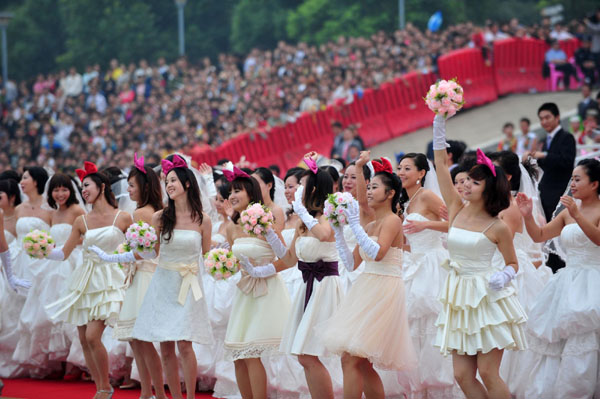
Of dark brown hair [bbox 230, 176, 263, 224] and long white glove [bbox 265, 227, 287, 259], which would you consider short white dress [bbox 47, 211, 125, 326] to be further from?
long white glove [bbox 265, 227, 287, 259]

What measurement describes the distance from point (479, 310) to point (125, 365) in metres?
4.42

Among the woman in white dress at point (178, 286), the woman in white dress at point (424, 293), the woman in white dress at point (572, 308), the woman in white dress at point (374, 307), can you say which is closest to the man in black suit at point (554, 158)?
A: the woman in white dress at point (424, 293)

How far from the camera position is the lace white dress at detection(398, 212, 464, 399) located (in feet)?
22.7

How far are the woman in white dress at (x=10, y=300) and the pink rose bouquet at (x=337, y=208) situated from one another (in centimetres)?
486

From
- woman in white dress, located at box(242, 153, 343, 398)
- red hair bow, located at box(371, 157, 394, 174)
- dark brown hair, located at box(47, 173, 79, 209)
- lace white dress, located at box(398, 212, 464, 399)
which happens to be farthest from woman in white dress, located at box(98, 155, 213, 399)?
dark brown hair, located at box(47, 173, 79, 209)

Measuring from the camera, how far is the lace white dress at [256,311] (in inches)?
255

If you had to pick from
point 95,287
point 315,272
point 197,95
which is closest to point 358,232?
point 315,272

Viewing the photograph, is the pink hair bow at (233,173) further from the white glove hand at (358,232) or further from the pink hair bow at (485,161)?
the pink hair bow at (485,161)

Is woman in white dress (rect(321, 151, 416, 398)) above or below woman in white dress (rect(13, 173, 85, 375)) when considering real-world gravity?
above

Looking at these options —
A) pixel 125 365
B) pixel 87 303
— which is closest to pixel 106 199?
pixel 87 303

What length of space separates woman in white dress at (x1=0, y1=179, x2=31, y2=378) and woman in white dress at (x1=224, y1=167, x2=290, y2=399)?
3.72 metres

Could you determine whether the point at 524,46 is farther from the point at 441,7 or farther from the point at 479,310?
the point at 441,7

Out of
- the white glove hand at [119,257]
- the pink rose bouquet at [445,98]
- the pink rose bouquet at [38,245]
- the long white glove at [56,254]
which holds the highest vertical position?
the pink rose bouquet at [445,98]

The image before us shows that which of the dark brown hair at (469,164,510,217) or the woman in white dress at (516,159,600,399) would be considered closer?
the dark brown hair at (469,164,510,217)
